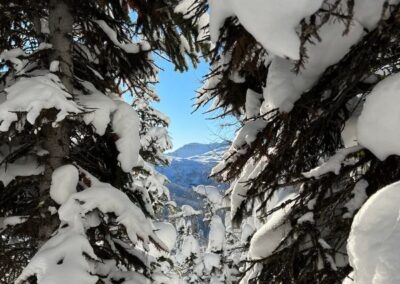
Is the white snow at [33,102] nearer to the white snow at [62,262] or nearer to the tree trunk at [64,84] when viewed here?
the tree trunk at [64,84]

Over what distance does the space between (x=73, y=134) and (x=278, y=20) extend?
3.90 metres

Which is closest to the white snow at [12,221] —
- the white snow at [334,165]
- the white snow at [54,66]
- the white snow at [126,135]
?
the white snow at [126,135]

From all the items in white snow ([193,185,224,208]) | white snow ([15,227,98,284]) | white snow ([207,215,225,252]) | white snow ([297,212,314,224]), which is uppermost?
white snow ([193,185,224,208])

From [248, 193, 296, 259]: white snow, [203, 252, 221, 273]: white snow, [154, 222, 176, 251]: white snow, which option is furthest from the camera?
[203, 252, 221, 273]: white snow

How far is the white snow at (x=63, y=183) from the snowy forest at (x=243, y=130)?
0.04 feet

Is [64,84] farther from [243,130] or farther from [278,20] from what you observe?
[278,20]

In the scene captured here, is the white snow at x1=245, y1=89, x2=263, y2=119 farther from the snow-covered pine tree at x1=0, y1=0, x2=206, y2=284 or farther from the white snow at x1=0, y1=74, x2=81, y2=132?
the white snow at x1=0, y1=74, x2=81, y2=132

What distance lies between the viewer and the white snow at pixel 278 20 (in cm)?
231

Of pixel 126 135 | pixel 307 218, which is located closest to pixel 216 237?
pixel 126 135

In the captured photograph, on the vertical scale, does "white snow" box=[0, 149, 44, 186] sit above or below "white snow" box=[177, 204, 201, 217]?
below

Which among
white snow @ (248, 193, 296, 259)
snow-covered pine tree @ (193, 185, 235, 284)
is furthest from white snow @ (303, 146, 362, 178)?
snow-covered pine tree @ (193, 185, 235, 284)

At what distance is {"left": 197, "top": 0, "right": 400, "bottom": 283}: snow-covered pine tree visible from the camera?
97.7 inches

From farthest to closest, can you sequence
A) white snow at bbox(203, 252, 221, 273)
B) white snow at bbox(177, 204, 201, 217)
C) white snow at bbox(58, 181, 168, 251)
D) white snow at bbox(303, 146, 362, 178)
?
1. white snow at bbox(177, 204, 201, 217)
2. white snow at bbox(203, 252, 221, 273)
3. white snow at bbox(58, 181, 168, 251)
4. white snow at bbox(303, 146, 362, 178)

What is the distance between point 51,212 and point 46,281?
1068mm
